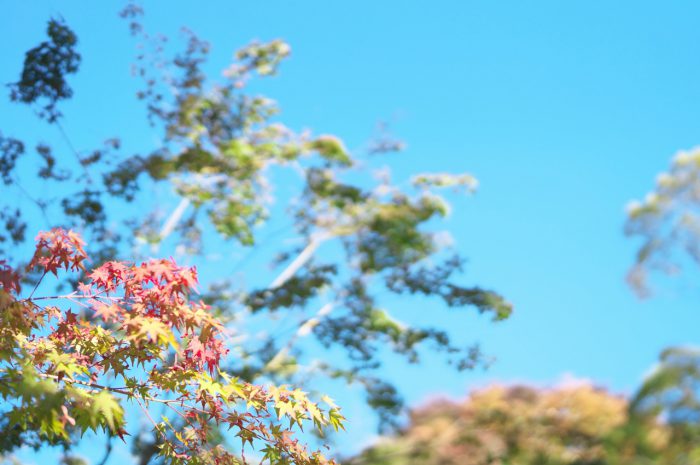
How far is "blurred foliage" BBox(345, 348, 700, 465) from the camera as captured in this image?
8.49 meters

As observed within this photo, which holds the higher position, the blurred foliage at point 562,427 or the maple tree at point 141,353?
the blurred foliage at point 562,427

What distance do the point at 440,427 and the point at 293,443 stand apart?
6.42 m

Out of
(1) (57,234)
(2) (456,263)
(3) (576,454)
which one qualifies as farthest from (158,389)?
(3) (576,454)

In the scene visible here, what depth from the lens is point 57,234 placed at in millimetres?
2822

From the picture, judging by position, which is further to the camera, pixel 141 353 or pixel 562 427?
pixel 562 427

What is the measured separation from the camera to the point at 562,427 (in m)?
8.91

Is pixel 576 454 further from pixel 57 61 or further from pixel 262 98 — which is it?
pixel 57 61

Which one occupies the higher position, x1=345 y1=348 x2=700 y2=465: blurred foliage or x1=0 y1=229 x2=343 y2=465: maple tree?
x1=345 y1=348 x2=700 y2=465: blurred foliage

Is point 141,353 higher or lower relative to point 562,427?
lower

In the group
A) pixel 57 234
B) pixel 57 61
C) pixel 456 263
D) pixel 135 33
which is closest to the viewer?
pixel 57 234

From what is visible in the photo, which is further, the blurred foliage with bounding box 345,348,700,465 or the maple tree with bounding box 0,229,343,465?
the blurred foliage with bounding box 345,348,700,465

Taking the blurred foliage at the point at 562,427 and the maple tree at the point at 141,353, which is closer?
the maple tree at the point at 141,353

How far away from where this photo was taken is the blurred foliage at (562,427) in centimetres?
849

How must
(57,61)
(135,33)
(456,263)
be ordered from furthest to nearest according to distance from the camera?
(135,33), (456,263), (57,61)
